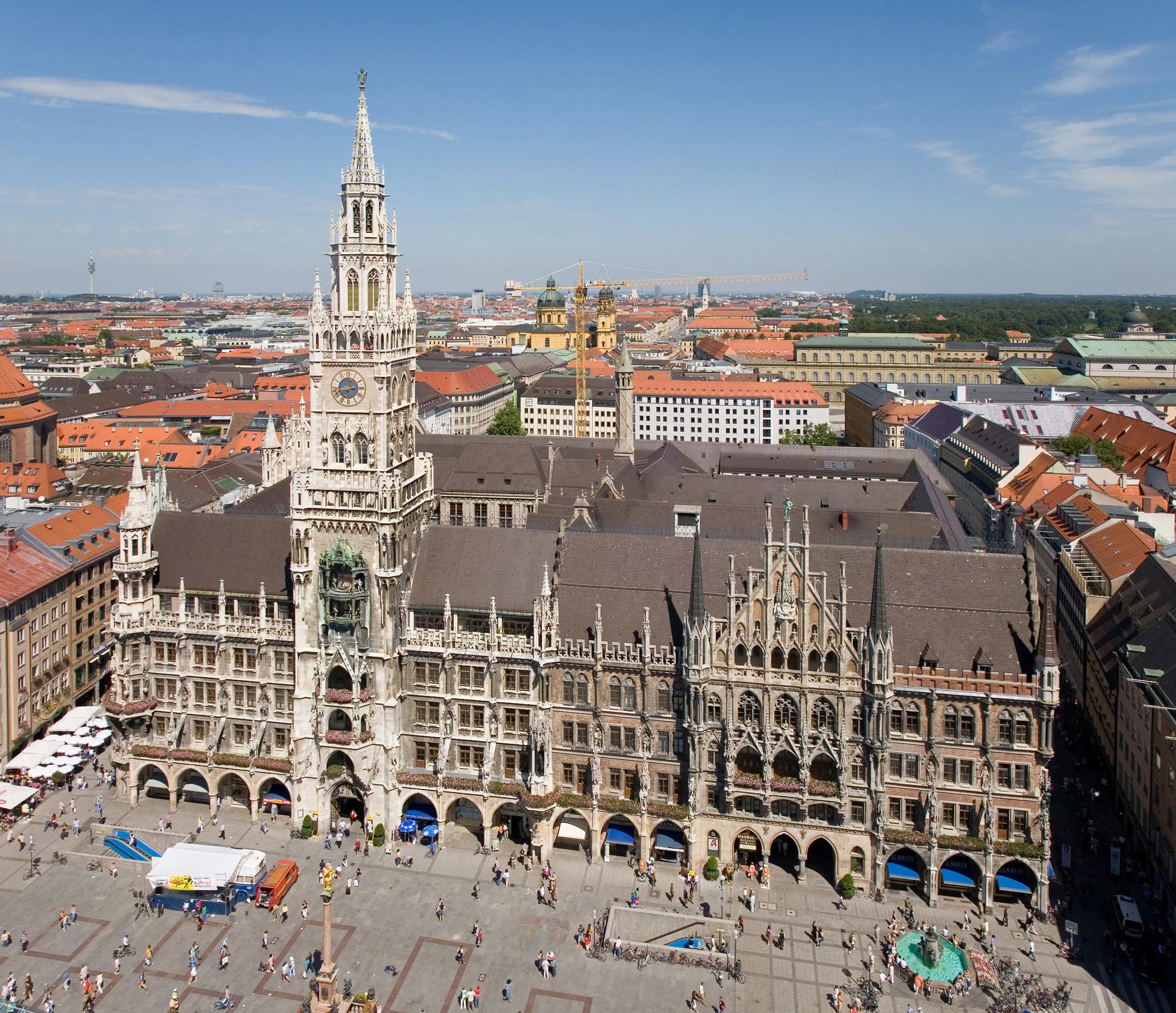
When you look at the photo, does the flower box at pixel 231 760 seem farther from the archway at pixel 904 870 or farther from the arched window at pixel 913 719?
the arched window at pixel 913 719

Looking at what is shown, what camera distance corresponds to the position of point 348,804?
8562cm

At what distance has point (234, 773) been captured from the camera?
8488 centimetres

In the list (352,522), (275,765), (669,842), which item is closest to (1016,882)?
(669,842)

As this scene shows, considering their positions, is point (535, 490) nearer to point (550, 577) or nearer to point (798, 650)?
point (550, 577)

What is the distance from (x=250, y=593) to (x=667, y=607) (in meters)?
34.2

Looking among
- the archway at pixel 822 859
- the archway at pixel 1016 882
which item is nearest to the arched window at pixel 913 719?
the archway at pixel 822 859

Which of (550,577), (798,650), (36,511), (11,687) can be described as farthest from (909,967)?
(36,511)

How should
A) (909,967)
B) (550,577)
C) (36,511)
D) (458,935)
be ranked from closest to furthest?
1. (909,967)
2. (458,935)
3. (550,577)
4. (36,511)

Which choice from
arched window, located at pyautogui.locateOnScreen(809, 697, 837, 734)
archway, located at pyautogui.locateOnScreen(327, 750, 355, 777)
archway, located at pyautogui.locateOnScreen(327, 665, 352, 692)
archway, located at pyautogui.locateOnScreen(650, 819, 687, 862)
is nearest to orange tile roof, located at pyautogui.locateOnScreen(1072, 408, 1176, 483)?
arched window, located at pyautogui.locateOnScreen(809, 697, 837, 734)

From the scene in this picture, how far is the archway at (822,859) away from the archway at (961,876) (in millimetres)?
7201

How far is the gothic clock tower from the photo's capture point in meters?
80.5

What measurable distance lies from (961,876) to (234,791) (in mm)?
56556

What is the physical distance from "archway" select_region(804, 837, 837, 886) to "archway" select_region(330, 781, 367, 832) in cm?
3358

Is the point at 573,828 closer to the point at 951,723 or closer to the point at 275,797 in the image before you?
the point at 275,797
